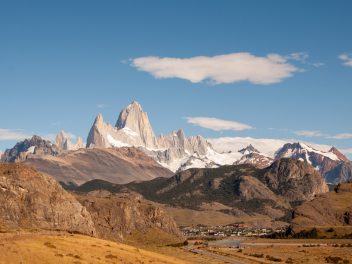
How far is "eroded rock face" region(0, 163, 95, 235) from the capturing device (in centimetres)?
17962

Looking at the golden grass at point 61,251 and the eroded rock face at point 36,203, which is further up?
the eroded rock face at point 36,203

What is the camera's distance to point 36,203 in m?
185

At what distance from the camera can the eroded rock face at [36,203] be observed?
180 m

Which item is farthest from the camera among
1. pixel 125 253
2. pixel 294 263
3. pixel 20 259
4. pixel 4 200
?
pixel 4 200

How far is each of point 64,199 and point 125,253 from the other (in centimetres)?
11430

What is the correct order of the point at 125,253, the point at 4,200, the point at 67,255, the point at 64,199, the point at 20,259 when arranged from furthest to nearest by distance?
the point at 64,199
the point at 4,200
the point at 125,253
the point at 67,255
the point at 20,259

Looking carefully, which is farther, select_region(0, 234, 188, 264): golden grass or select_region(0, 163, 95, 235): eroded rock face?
select_region(0, 163, 95, 235): eroded rock face

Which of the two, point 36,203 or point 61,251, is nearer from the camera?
point 61,251

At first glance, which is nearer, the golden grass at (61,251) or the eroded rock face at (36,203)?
the golden grass at (61,251)

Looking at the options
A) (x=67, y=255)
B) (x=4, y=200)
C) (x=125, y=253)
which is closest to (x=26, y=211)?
(x=4, y=200)

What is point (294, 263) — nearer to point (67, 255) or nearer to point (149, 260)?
point (149, 260)

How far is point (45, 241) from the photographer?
76438mm

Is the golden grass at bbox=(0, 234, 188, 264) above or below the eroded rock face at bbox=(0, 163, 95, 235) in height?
below

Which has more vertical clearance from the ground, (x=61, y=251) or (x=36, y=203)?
(x=36, y=203)
